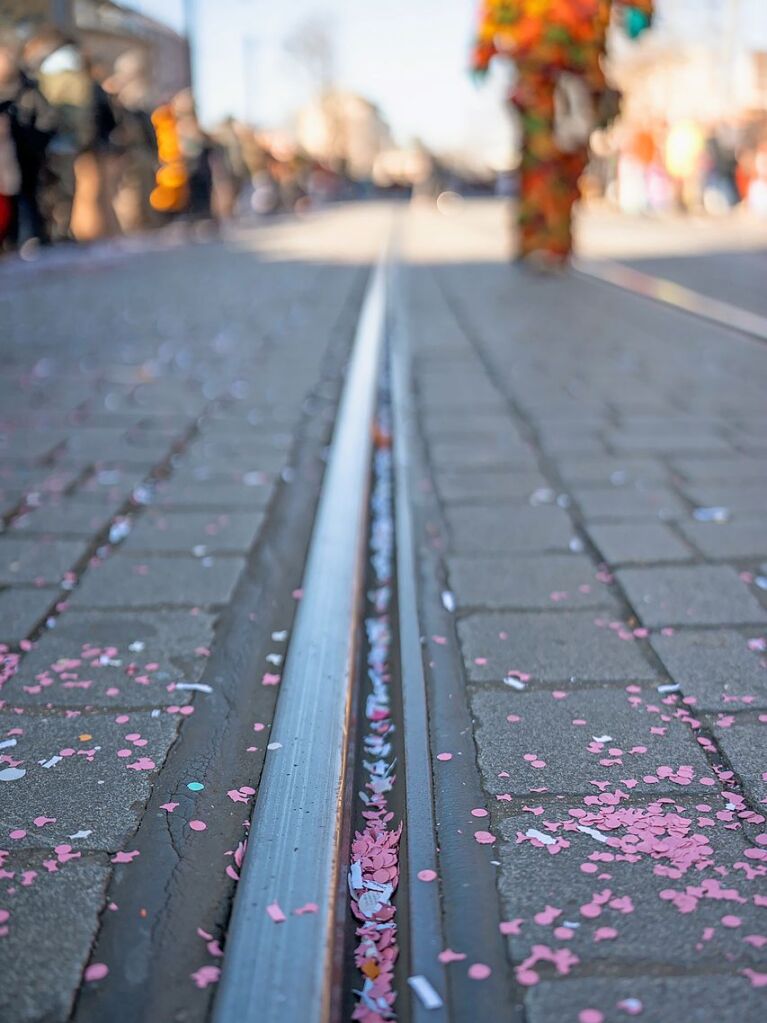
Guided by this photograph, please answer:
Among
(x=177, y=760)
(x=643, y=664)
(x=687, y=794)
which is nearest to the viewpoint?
(x=687, y=794)

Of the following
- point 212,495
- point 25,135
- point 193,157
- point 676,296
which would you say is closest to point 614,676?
point 212,495

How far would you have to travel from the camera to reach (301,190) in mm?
40031

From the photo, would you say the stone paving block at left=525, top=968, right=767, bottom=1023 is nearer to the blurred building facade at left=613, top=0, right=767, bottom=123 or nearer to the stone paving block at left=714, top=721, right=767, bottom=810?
the stone paving block at left=714, top=721, right=767, bottom=810

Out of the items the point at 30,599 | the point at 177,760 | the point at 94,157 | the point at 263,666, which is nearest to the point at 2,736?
the point at 177,760

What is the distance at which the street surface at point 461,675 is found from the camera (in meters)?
1.50

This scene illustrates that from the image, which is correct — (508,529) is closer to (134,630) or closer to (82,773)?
(134,630)

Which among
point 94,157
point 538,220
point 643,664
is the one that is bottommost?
point 643,664

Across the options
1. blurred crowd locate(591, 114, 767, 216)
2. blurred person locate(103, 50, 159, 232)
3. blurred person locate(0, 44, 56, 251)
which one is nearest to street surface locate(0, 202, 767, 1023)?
blurred person locate(0, 44, 56, 251)

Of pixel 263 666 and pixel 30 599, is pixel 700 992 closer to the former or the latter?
pixel 263 666

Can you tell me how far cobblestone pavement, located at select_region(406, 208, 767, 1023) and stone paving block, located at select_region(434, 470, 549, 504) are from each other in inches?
0.5

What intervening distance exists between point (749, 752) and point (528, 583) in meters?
1.00

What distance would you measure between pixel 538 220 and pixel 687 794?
1062 cm

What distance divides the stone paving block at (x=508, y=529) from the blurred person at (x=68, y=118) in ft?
28.5

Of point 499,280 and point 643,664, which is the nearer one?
point 643,664
